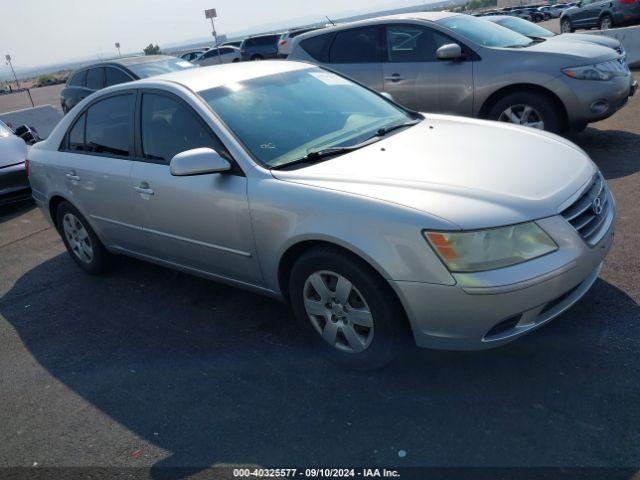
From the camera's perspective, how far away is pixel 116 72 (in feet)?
35.5

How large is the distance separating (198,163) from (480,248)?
161 centimetres

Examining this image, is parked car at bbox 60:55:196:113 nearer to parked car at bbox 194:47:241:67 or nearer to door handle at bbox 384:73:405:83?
door handle at bbox 384:73:405:83

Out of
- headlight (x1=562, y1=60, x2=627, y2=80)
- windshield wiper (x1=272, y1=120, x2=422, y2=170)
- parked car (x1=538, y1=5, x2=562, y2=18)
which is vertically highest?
windshield wiper (x1=272, y1=120, x2=422, y2=170)

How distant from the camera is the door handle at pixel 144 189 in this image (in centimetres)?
392

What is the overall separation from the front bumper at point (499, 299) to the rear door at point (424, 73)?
429cm

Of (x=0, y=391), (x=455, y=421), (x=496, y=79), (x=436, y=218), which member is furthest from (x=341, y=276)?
(x=496, y=79)

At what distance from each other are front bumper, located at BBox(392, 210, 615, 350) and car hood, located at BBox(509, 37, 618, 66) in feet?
13.6

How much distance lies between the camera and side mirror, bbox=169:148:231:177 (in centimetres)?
326

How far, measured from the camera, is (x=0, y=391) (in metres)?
3.61

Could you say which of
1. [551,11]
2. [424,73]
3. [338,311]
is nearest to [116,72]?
[424,73]

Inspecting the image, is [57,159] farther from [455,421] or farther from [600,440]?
[600,440]

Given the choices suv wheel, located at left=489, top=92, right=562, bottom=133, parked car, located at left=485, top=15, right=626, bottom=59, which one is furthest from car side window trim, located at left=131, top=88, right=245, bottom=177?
parked car, located at left=485, top=15, right=626, bottom=59

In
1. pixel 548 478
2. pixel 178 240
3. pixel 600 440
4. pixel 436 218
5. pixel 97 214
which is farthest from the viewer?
pixel 97 214

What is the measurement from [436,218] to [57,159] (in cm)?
356
